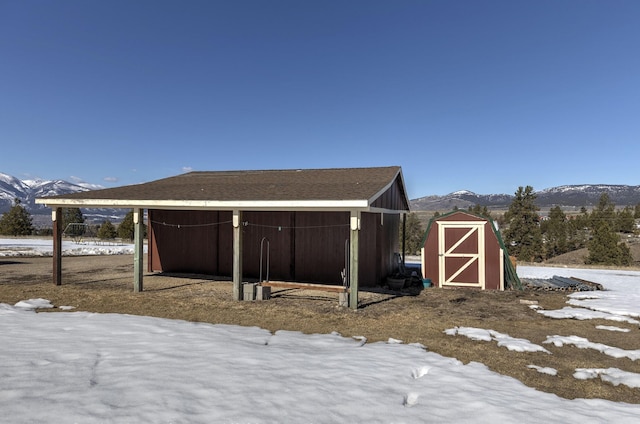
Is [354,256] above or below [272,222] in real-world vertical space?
below

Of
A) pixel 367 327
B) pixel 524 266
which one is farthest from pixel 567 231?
pixel 367 327

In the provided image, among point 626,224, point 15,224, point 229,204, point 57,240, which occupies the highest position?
point 229,204

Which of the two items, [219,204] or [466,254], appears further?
[466,254]

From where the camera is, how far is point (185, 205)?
10844 mm

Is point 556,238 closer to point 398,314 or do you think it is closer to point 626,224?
point 626,224

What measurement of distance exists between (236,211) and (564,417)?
8638mm

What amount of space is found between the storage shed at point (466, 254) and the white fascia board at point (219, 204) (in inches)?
216

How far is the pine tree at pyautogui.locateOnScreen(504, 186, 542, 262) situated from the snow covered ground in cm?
3371

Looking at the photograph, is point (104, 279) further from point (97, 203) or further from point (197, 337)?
point (197, 337)

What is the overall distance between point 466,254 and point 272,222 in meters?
7.35

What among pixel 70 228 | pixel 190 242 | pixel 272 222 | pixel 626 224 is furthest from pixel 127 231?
pixel 626 224

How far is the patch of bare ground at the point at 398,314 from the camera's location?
582 cm

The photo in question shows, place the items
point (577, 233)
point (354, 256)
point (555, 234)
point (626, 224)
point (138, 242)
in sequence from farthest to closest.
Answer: point (626, 224), point (577, 233), point (555, 234), point (138, 242), point (354, 256)

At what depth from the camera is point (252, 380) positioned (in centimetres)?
450
